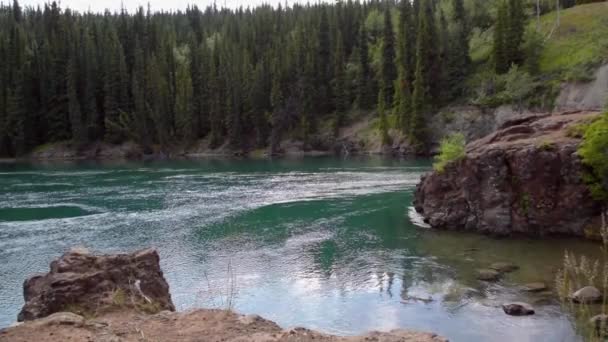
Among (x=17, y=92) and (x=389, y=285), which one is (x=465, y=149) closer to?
(x=389, y=285)

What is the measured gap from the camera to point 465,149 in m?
41.4

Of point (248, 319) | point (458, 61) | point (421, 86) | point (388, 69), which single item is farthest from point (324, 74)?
point (248, 319)

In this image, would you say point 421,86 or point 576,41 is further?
point 421,86

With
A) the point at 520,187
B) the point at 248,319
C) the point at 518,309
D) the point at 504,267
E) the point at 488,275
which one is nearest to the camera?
the point at 248,319

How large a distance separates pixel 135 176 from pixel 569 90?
207ft

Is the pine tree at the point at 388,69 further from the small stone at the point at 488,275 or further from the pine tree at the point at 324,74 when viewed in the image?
the small stone at the point at 488,275

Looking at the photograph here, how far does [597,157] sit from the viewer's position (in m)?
33.1

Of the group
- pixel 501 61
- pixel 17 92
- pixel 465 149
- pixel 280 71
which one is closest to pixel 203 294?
pixel 465 149

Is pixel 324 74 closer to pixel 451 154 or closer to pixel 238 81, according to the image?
pixel 238 81

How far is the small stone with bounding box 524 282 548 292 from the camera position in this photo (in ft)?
81.8

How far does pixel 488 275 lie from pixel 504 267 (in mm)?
1689

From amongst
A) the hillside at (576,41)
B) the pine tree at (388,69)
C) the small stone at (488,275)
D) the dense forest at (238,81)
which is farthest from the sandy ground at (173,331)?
the pine tree at (388,69)

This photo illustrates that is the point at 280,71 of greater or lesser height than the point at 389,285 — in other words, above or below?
above

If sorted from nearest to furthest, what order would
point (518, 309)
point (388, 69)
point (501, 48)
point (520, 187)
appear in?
point (518, 309) < point (520, 187) < point (501, 48) < point (388, 69)
